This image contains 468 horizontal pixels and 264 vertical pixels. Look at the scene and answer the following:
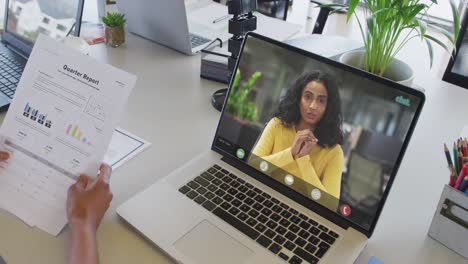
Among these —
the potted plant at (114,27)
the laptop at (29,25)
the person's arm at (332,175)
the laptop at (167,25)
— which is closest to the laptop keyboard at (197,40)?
the laptop at (167,25)

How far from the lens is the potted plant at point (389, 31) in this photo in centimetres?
90

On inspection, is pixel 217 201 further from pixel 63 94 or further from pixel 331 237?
pixel 63 94

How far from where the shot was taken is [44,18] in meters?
1.17

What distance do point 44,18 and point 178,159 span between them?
2.15 ft

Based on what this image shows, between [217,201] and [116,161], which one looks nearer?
[217,201]

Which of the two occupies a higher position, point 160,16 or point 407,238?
point 160,16

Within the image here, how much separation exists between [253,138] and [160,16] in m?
0.67

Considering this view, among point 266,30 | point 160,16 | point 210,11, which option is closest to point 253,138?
point 160,16

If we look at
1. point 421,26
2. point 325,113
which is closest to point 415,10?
point 421,26

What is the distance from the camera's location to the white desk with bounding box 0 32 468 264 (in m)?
A: 0.67

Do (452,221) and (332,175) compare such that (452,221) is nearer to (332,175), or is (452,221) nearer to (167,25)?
(332,175)

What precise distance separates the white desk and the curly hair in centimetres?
20

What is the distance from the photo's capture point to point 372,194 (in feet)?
2.23

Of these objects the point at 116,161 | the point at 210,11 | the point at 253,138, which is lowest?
the point at 116,161
